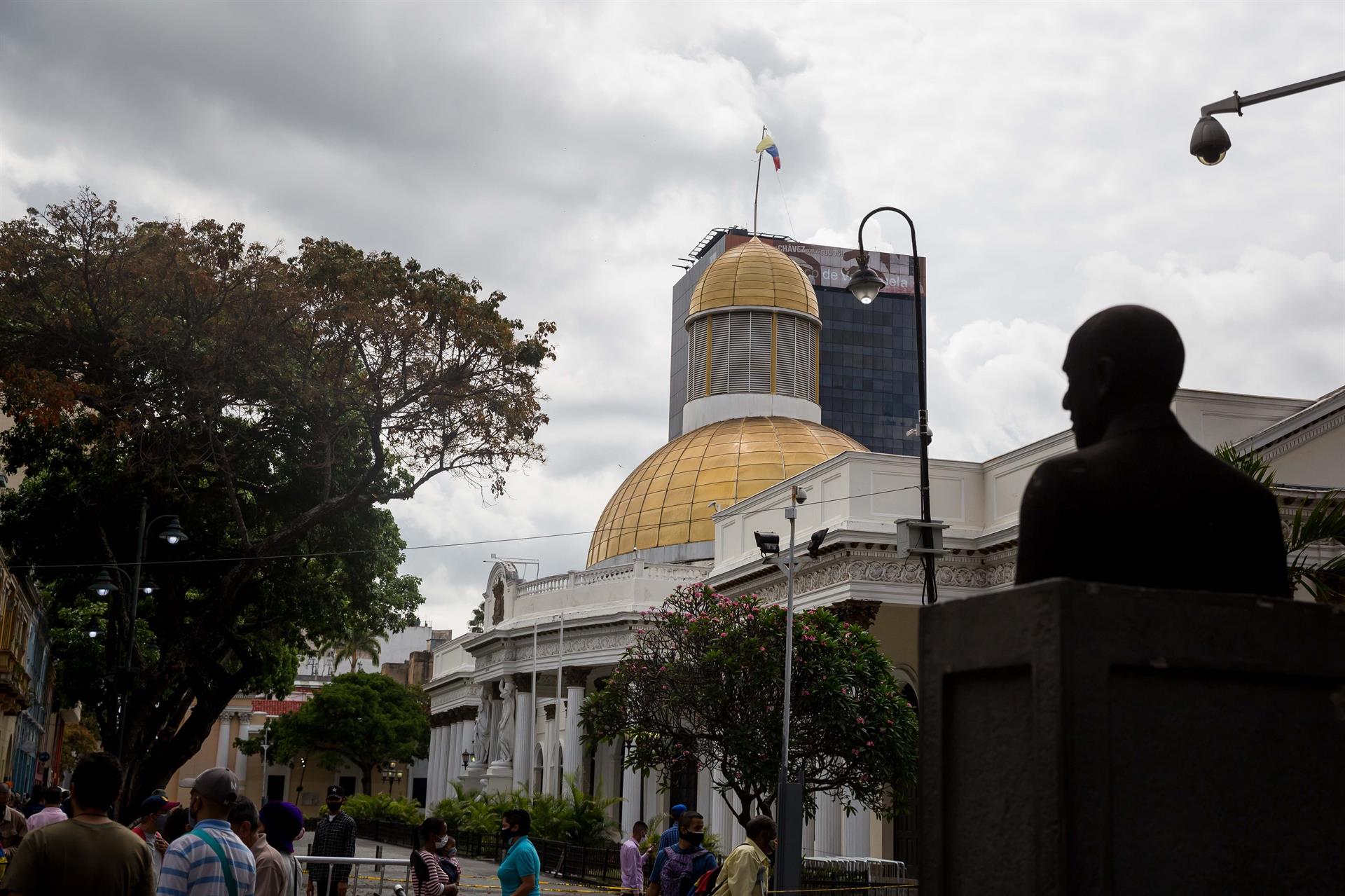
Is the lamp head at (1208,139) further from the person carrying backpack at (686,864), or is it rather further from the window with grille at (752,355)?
the window with grille at (752,355)

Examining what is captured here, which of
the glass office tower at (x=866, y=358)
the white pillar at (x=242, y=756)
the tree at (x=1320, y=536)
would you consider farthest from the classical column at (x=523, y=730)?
the glass office tower at (x=866, y=358)

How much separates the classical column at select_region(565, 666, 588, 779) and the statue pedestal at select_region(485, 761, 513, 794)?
13.3ft

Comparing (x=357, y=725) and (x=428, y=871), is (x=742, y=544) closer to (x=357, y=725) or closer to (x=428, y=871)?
(x=428, y=871)

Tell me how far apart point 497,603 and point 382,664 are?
57.4m

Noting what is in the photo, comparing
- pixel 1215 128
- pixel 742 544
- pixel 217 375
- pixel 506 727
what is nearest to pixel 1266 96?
pixel 1215 128

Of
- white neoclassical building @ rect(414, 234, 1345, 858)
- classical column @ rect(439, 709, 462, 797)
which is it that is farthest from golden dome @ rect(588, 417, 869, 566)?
classical column @ rect(439, 709, 462, 797)

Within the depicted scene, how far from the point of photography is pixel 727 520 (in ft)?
116

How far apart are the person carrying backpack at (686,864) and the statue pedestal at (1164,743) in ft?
24.1

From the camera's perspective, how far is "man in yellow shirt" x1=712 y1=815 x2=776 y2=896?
8922mm

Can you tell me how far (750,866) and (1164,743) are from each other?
588cm

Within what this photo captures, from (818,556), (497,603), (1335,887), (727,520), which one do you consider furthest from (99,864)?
(497,603)

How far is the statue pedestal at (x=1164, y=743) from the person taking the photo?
3381 millimetres

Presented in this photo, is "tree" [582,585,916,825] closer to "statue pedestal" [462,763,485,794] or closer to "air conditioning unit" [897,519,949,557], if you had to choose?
"air conditioning unit" [897,519,949,557]

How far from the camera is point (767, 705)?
78.2 feet
